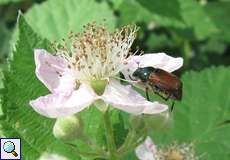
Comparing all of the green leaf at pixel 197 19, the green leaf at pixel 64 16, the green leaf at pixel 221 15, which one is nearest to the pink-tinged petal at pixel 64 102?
the green leaf at pixel 64 16

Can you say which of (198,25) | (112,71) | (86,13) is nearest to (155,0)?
(198,25)

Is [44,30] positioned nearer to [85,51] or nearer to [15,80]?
[85,51]

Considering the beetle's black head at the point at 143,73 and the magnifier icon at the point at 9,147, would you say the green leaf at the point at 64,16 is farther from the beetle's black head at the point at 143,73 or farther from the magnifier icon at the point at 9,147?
the magnifier icon at the point at 9,147

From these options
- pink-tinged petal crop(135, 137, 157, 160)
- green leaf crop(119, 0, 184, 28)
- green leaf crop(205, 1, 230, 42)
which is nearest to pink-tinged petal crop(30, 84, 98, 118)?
pink-tinged petal crop(135, 137, 157, 160)

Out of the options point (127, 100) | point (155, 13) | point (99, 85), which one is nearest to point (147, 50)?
point (155, 13)

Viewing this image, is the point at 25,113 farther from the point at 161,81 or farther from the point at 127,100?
the point at 161,81

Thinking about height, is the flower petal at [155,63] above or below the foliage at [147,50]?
above

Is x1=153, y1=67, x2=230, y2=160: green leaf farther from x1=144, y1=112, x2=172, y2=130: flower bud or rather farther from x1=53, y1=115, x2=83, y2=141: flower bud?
x1=53, y1=115, x2=83, y2=141: flower bud
